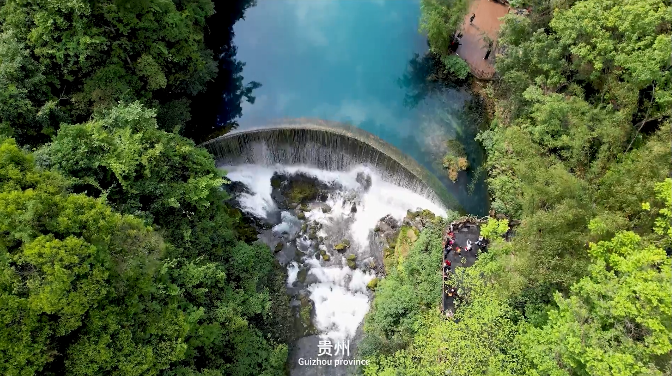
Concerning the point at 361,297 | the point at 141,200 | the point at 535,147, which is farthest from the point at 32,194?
the point at 535,147

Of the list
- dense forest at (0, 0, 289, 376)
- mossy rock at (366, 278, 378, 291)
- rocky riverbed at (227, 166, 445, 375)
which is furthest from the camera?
mossy rock at (366, 278, 378, 291)

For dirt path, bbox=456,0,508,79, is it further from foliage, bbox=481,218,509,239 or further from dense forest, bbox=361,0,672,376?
foliage, bbox=481,218,509,239

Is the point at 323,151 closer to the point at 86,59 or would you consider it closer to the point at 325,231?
the point at 325,231

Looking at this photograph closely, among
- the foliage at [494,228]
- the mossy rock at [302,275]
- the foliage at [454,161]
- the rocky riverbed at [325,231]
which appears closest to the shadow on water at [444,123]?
the foliage at [454,161]

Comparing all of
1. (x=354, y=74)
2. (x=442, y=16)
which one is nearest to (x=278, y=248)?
(x=354, y=74)

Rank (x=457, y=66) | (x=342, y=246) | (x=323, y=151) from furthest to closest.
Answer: (x=457, y=66) → (x=323, y=151) → (x=342, y=246)

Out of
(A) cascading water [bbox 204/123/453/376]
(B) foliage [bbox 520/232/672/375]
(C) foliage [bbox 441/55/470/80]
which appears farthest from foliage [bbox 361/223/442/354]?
(C) foliage [bbox 441/55/470/80]
